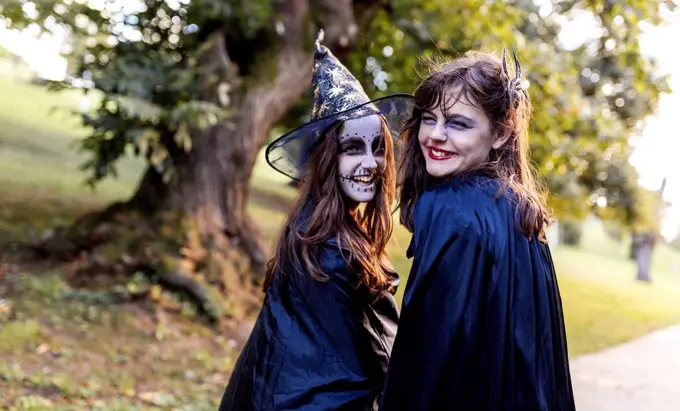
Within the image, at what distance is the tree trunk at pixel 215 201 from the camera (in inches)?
276

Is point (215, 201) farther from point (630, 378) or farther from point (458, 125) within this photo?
point (458, 125)

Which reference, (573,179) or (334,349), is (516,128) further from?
(573,179)

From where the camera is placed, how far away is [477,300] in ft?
5.93

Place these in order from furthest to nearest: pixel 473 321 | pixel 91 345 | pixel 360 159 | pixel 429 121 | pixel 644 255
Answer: pixel 644 255
pixel 91 345
pixel 360 159
pixel 429 121
pixel 473 321

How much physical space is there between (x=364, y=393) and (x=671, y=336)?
36.3 feet

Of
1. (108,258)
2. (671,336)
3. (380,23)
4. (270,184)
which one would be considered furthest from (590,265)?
(108,258)

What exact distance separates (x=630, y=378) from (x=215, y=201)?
5212mm

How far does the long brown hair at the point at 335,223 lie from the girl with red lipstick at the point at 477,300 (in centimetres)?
21

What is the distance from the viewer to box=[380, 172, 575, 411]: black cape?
1802mm

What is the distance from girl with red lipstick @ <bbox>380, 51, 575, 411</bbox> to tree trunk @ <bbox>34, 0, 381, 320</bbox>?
17.2 ft

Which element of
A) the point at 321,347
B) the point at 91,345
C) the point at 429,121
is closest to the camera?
the point at 321,347

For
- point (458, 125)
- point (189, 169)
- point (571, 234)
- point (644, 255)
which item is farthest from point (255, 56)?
point (571, 234)

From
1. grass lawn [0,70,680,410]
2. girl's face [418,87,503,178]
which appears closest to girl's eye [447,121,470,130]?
girl's face [418,87,503,178]

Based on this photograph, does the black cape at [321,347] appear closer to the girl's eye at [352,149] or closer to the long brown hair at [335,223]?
the long brown hair at [335,223]
